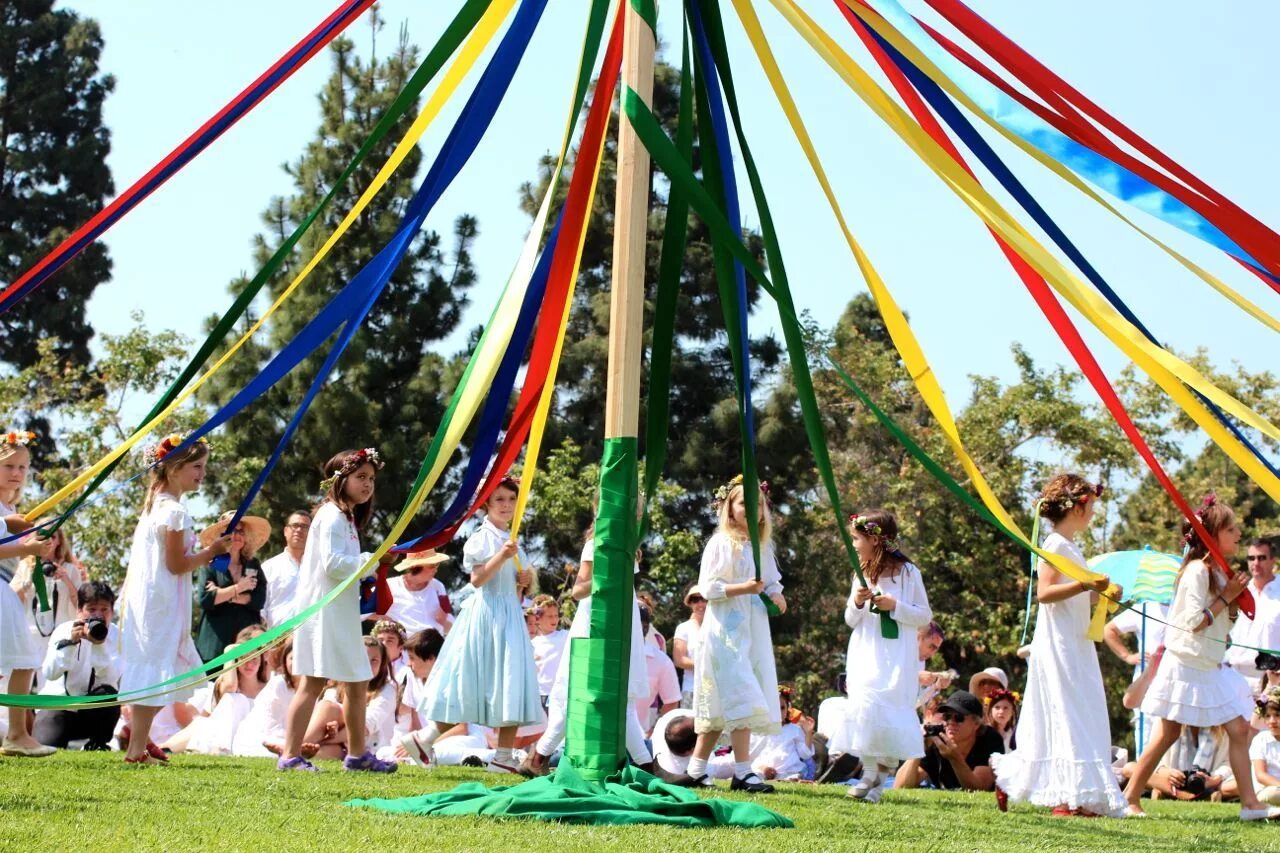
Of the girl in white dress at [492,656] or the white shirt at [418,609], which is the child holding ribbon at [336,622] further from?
the white shirt at [418,609]

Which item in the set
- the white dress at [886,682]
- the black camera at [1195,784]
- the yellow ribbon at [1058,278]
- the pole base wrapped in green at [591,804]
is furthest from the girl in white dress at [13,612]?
the black camera at [1195,784]

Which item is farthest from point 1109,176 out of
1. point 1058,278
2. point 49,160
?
point 49,160

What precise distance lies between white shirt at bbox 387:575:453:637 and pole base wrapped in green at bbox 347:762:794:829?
527cm

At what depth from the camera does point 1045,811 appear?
7.15 meters

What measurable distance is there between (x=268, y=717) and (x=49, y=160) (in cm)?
2410

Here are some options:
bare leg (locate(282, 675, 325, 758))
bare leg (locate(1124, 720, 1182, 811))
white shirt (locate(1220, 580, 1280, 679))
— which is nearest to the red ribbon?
bare leg (locate(1124, 720, 1182, 811))

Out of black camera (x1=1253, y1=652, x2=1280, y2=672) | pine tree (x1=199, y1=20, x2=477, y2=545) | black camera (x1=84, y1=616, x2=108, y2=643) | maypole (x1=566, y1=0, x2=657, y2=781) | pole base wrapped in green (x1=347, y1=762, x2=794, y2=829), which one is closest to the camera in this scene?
pole base wrapped in green (x1=347, y1=762, x2=794, y2=829)

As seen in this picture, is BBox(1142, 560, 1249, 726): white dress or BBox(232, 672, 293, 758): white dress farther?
BBox(232, 672, 293, 758): white dress

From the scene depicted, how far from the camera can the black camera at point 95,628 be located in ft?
29.9

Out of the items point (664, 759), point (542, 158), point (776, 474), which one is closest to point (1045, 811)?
point (664, 759)

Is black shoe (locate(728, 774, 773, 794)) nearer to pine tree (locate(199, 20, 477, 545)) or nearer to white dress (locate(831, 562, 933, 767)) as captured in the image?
white dress (locate(831, 562, 933, 767))

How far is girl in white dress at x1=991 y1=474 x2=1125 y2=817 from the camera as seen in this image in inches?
275

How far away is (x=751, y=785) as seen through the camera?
305 inches

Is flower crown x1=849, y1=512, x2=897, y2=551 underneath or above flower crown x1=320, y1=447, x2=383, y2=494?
underneath
